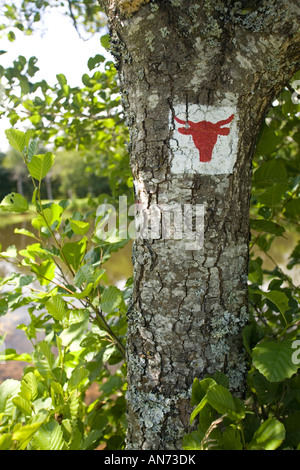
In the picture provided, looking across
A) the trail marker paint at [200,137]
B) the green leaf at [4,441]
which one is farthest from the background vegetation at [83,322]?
the trail marker paint at [200,137]

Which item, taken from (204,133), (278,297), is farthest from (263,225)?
(204,133)

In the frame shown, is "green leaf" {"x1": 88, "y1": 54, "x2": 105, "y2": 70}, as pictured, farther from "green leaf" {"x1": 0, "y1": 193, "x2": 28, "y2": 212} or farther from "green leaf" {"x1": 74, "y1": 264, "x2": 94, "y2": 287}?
"green leaf" {"x1": 74, "y1": 264, "x2": 94, "y2": 287}

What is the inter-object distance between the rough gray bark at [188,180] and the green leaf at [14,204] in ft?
1.16

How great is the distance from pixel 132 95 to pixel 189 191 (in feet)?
1.04

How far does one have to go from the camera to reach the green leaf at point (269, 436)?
0.71 meters

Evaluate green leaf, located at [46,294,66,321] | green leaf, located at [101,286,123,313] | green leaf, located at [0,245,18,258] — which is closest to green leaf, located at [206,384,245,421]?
green leaf, located at [101,286,123,313]

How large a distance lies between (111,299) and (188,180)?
42 centimetres

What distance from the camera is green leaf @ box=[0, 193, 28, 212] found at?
1.03 meters

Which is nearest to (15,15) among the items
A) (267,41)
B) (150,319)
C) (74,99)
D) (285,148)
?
(74,99)

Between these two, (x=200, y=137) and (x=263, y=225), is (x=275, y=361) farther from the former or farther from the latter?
(x=200, y=137)

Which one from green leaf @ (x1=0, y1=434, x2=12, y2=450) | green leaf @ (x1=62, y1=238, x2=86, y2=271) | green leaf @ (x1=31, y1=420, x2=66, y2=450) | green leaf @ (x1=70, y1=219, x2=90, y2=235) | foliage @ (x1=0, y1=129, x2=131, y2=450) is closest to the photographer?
green leaf @ (x1=0, y1=434, x2=12, y2=450)

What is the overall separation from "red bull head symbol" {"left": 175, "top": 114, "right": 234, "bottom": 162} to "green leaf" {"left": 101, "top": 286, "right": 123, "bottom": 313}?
457 mm

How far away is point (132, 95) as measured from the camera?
0.95 m

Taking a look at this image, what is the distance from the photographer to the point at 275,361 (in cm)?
82
